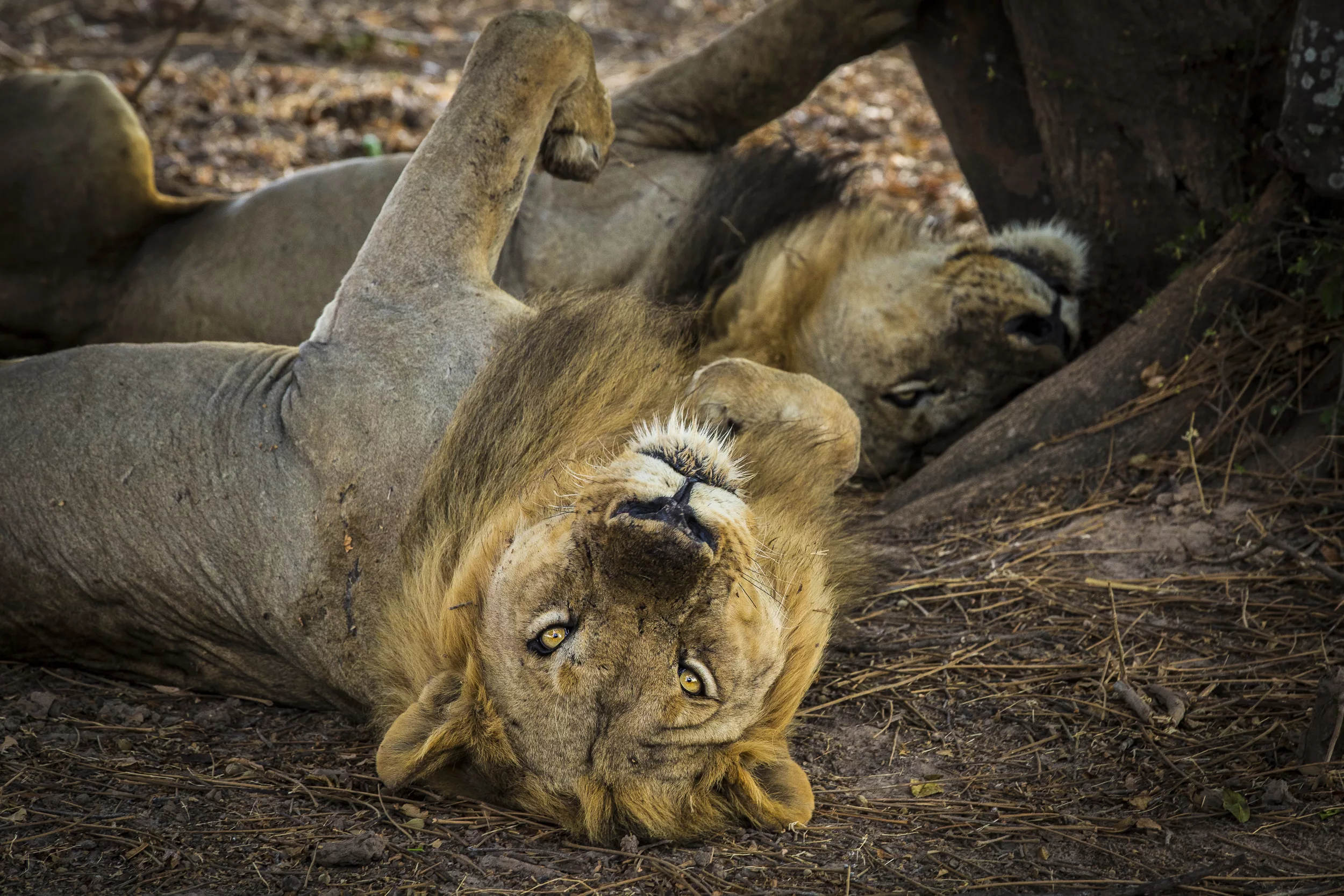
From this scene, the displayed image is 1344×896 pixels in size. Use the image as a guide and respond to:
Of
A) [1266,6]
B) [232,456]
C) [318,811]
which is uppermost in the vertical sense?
[1266,6]

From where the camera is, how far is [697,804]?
2.59 m

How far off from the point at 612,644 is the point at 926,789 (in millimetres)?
800

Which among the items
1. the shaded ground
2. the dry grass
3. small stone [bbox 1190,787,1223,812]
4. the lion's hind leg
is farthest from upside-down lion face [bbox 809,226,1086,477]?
the lion's hind leg

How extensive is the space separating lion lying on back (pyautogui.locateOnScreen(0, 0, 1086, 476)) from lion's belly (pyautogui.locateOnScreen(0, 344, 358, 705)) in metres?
1.18

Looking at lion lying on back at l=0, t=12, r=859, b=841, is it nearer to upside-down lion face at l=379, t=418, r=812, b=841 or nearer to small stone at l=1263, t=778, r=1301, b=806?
upside-down lion face at l=379, t=418, r=812, b=841

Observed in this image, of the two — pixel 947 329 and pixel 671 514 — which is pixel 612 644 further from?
pixel 947 329

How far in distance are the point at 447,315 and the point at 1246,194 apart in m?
2.49

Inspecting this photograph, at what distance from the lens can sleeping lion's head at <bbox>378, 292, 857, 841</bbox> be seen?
2498 mm

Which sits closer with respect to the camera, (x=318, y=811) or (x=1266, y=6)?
(x=318, y=811)

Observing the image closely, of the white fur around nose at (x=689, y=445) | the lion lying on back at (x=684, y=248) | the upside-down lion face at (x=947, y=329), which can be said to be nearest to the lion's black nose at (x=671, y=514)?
the white fur around nose at (x=689, y=445)

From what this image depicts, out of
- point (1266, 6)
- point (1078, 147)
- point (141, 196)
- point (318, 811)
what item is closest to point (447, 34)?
point (141, 196)

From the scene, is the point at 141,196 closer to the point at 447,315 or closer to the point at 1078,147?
the point at 447,315

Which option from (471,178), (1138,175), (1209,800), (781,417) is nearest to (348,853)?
(781,417)

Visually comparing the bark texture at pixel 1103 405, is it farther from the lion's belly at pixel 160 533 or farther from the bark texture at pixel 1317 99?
the lion's belly at pixel 160 533
